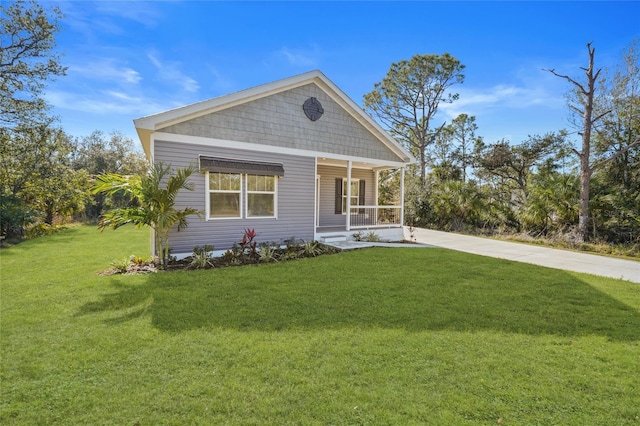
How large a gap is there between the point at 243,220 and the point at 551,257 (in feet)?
31.6

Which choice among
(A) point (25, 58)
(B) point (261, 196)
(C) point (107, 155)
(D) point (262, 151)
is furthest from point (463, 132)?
(C) point (107, 155)

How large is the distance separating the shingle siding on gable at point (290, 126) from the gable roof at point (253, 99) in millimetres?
133

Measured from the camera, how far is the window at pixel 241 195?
8.75 meters

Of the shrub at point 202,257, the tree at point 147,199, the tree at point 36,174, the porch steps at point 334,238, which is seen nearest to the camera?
the tree at point 147,199

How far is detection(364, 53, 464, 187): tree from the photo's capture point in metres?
22.1

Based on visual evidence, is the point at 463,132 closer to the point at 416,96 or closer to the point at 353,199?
the point at 416,96

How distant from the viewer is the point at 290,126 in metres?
10.1

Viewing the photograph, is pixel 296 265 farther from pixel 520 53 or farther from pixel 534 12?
pixel 520 53

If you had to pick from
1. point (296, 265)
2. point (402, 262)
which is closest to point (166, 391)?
point (296, 265)

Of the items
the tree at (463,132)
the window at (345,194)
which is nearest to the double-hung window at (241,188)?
the window at (345,194)

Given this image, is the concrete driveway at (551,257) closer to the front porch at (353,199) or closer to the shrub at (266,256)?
the front porch at (353,199)

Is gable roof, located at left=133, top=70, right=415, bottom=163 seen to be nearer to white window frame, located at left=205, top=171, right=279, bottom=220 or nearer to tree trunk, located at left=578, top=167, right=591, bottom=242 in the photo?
white window frame, located at left=205, top=171, right=279, bottom=220

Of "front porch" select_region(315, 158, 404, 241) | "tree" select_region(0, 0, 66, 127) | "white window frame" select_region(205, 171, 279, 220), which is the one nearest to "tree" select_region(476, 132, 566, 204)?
"front porch" select_region(315, 158, 404, 241)

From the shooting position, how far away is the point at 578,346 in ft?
11.8
